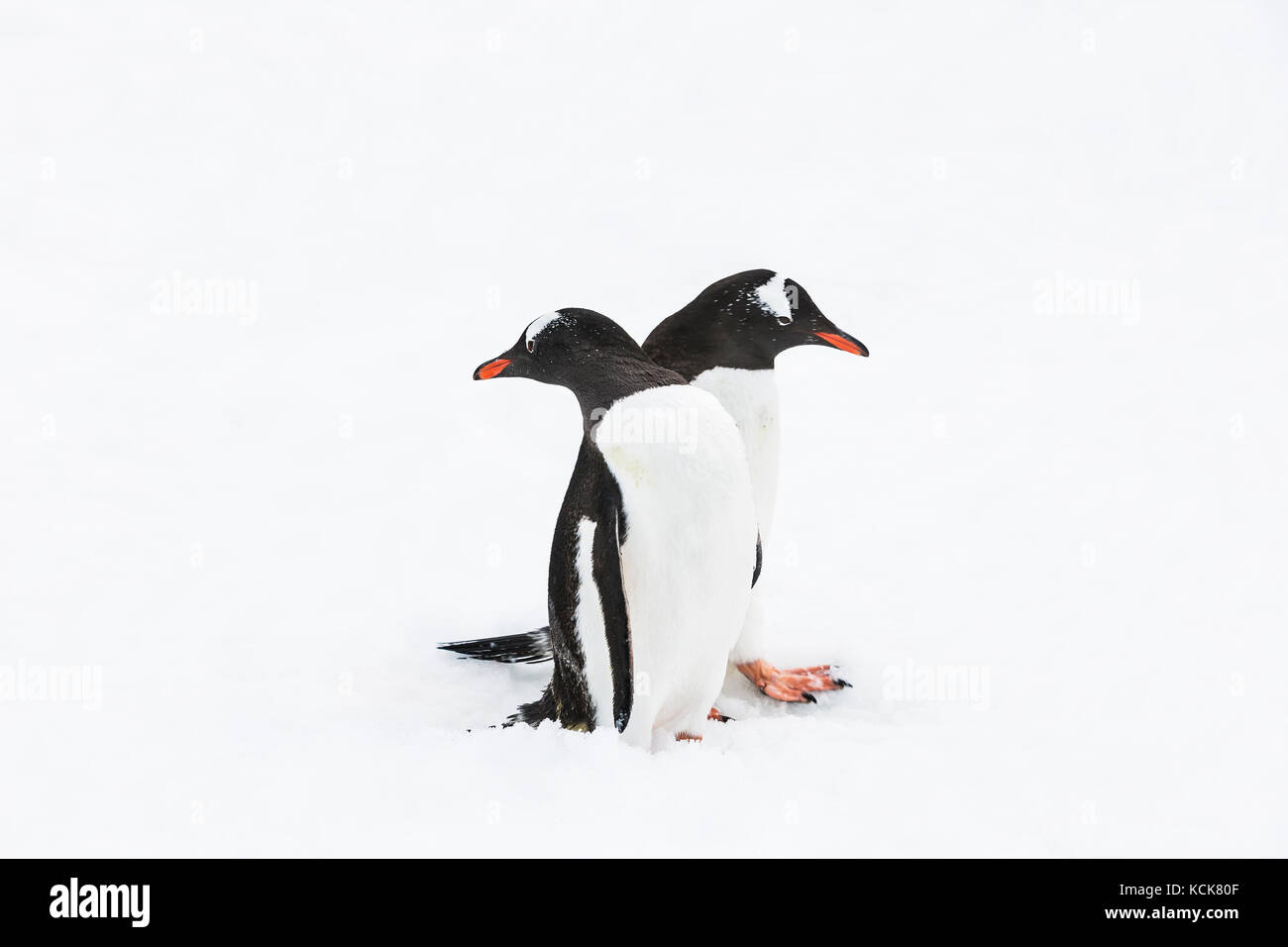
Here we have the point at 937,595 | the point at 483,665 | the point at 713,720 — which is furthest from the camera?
the point at 937,595

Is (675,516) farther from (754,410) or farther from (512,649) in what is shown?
(512,649)

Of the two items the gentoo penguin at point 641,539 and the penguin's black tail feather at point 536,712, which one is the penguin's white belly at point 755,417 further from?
the penguin's black tail feather at point 536,712

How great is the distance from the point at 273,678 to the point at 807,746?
154 cm

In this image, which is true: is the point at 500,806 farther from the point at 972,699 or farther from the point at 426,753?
the point at 972,699

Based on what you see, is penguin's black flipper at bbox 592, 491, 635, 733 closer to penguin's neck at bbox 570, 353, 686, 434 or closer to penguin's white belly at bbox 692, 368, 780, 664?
penguin's neck at bbox 570, 353, 686, 434

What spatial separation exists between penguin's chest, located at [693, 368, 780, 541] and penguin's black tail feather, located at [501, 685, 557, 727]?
79 centimetres

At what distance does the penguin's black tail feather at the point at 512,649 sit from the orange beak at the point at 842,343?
1.19m

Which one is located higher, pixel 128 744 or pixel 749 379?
pixel 749 379

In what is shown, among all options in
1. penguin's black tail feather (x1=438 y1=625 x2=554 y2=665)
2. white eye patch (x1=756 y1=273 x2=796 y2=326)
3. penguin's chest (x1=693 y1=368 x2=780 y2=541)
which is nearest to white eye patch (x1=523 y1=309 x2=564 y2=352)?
penguin's chest (x1=693 y1=368 x2=780 y2=541)

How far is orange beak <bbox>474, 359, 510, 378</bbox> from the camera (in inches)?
117

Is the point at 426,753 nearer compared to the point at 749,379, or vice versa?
the point at 426,753

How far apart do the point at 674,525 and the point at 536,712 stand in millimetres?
757

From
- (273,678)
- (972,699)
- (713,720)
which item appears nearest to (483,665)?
(273,678)
